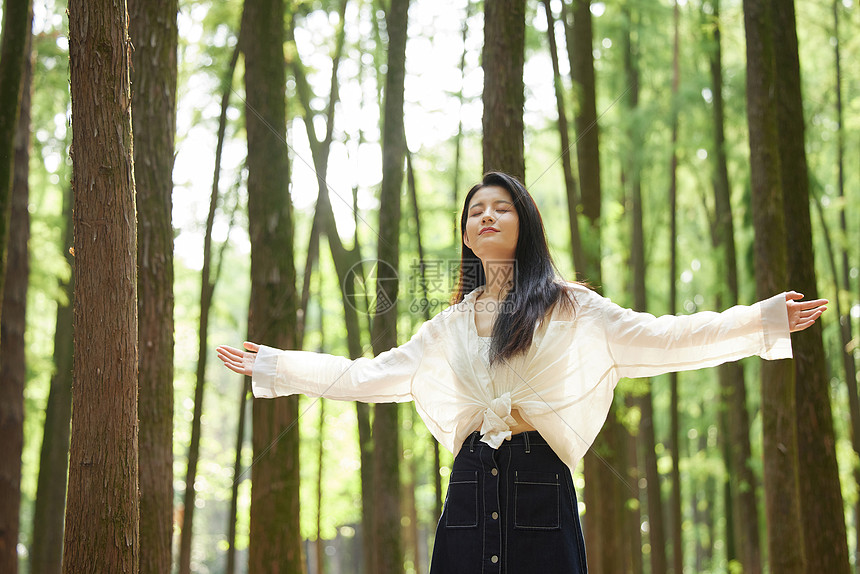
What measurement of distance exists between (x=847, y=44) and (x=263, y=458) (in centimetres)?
1114

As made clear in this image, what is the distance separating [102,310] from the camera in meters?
3.11

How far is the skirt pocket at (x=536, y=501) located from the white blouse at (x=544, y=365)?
0.13 m

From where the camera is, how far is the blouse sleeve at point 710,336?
2.77 m

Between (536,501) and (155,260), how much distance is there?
3.12m

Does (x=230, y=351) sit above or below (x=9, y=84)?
below

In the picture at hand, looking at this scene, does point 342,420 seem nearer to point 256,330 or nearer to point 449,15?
point 449,15

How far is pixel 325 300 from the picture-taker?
1398 cm

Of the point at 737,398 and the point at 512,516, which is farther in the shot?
the point at 737,398

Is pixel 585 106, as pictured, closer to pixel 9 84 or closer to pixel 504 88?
pixel 504 88

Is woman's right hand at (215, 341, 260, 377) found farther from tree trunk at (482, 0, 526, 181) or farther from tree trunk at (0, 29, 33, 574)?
tree trunk at (0, 29, 33, 574)

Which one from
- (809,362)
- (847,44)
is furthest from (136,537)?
(847,44)

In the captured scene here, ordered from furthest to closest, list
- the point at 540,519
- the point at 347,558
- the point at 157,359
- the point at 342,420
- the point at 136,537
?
the point at 347,558 < the point at 342,420 < the point at 157,359 < the point at 136,537 < the point at 540,519

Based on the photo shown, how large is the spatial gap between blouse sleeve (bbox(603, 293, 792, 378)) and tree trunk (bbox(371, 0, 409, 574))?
482cm

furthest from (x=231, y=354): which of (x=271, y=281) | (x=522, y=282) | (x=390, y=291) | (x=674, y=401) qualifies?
(x=674, y=401)
